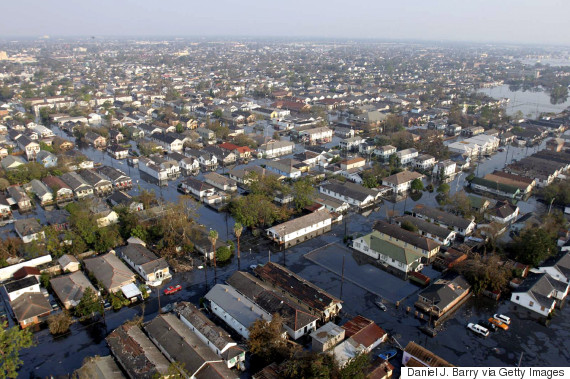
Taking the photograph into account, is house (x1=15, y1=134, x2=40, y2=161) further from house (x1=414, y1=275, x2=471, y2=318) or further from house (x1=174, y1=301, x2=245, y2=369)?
house (x1=414, y1=275, x2=471, y2=318)

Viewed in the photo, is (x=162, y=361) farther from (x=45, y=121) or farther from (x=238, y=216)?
(x=45, y=121)

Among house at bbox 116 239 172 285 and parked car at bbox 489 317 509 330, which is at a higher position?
house at bbox 116 239 172 285

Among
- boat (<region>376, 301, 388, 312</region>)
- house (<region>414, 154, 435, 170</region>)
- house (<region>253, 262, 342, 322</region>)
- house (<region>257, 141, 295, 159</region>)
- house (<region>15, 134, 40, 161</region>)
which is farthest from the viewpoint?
house (<region>257, 141, 295, 159</region>)

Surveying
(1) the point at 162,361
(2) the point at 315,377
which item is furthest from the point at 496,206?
(1) the point at 162,361

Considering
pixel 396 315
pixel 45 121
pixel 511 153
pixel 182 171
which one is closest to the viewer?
pixel 396 315

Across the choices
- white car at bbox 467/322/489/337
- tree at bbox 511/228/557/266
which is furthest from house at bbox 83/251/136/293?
tree at bbox 511/228/557/266

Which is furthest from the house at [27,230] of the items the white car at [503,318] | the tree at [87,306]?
the white car at [503,318]
